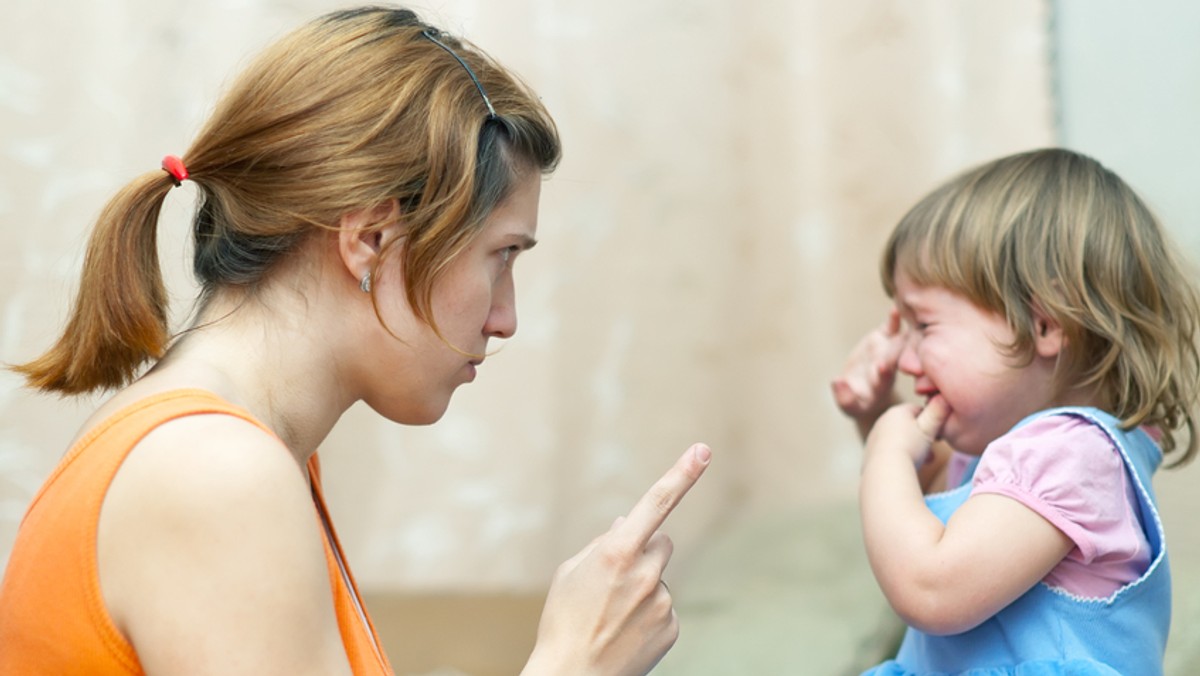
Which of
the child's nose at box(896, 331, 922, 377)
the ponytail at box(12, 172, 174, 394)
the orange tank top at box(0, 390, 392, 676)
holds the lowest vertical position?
the child's nose at box(896, 331, 922, 377)

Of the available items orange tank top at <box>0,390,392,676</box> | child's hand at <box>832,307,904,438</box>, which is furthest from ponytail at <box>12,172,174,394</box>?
child's hand at <box>832,307,904,438</box>

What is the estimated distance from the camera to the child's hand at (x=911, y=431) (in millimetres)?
1066

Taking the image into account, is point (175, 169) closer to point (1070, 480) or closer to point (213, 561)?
point (213, 561)

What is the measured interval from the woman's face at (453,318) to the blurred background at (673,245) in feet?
1.79

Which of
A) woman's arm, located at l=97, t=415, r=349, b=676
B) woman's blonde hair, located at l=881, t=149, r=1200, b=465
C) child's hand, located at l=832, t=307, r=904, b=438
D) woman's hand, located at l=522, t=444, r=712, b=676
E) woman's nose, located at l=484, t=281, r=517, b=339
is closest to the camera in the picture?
woman's arm, located at l=97, t=415, r=349, b=676

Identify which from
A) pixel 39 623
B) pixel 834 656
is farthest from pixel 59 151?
pixel 834 656

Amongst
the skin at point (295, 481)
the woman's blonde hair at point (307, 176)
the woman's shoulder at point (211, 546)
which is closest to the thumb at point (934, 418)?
the skin at point (295, 481)

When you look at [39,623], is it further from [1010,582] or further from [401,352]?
[1010,582]

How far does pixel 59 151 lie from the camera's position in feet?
4.16

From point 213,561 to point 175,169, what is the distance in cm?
32

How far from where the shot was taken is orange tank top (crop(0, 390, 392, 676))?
68cm

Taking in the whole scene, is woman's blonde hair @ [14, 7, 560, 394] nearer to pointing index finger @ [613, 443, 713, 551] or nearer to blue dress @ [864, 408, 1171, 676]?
pointing index finger @ [613, 443, 713, 551]

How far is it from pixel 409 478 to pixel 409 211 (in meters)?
0.75

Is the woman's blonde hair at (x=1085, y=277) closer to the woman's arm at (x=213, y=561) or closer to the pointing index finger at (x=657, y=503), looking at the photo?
the pointing index finger at (x=657, y=503)
